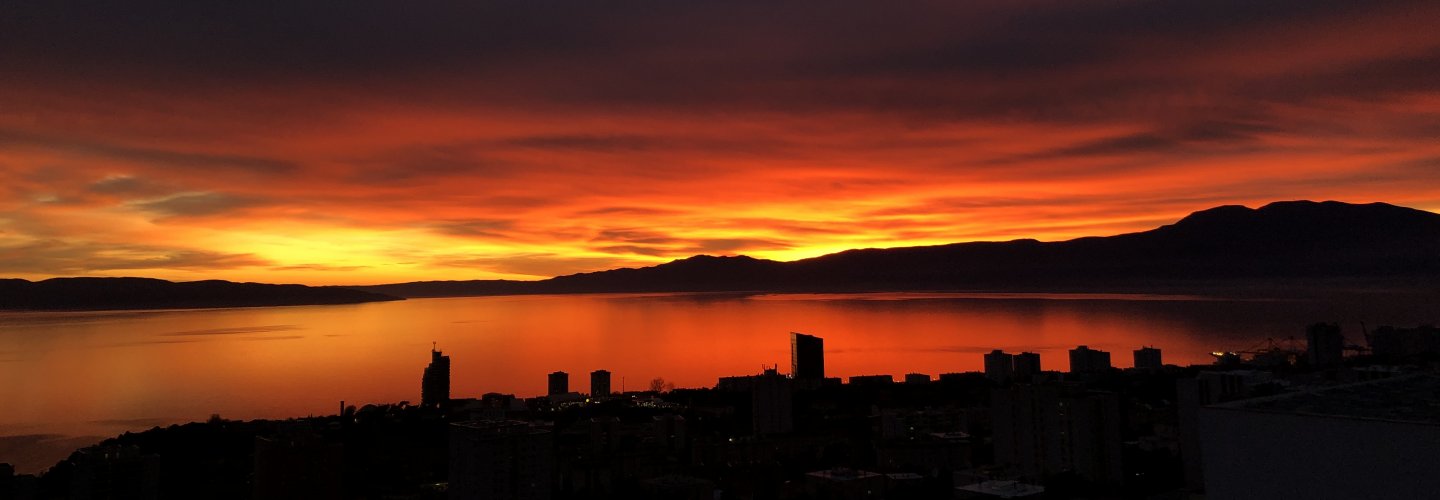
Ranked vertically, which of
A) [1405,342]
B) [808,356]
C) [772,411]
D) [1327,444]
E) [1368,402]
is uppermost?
[1368,402]

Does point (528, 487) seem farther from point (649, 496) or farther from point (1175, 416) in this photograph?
point (1175, 416)

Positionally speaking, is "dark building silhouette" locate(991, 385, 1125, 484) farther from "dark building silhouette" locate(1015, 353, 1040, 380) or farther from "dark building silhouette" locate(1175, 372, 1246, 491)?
"dark building silhouette" locate(1015, 353, 1040, 380)

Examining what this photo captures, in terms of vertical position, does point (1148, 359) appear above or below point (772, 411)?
above

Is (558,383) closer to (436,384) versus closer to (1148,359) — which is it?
(436,384)

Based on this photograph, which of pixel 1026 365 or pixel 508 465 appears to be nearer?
pixel 508 465

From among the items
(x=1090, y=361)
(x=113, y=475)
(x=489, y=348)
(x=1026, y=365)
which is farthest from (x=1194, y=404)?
(x=489, y=348)

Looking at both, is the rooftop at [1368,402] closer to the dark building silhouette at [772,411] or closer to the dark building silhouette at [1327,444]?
the dark building silhouette at [1327,444]

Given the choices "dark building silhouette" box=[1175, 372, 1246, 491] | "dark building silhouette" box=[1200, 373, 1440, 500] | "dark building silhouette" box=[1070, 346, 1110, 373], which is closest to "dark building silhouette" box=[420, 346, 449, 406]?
"dark building silhouette" box=[1175, 372, 1246, 491]

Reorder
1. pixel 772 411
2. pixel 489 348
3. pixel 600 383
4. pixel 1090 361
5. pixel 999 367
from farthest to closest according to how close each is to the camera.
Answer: pixel 489 348 → pixel 1090 361 → pixel 999 367 → pixel 600 383 → pixel 772 411
